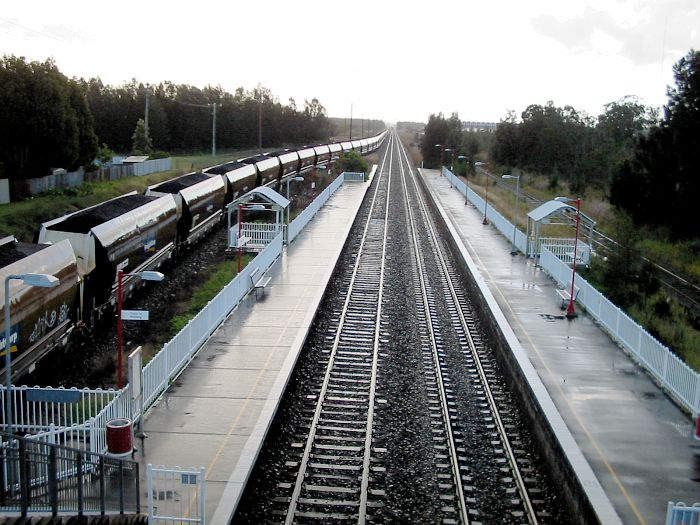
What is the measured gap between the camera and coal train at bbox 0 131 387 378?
13.4 m

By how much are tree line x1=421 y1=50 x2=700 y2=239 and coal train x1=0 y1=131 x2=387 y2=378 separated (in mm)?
17953

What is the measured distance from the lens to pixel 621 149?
59594 millimetres

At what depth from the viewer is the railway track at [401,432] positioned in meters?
10.3

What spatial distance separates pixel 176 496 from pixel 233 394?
412 cm

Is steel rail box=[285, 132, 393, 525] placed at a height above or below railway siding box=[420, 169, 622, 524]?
below

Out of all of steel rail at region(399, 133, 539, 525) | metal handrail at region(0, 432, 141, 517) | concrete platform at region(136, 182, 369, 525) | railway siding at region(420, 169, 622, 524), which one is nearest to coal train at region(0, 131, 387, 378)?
metal handrail at region(0, 432, 141, 517)

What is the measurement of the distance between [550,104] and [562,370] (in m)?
66.6

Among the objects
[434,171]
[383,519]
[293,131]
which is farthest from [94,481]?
[293,131]

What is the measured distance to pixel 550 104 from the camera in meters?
77.3

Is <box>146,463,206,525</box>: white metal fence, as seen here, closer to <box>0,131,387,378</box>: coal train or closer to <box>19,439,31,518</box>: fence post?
<box>19,439,31,518</box>: fence post

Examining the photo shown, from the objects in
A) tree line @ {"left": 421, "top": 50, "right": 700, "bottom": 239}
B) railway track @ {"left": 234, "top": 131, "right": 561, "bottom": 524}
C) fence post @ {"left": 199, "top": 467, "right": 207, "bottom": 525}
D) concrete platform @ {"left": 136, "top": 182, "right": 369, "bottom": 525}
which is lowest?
railway track @ {"left": 234, "top": 131, "right": 561, "bottom": 524}

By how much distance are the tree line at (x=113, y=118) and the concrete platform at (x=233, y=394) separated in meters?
19.8

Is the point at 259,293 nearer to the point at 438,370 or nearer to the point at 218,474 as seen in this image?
the point at 438,370

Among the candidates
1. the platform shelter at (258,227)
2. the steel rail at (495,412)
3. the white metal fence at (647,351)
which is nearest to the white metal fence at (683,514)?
the steel rail at (495,412)
